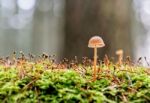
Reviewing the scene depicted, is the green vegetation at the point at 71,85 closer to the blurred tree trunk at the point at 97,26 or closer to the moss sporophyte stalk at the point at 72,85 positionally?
the moss sporophyte stalk at the point at 72,85

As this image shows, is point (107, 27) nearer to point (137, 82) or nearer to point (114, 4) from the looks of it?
point (114, 4)

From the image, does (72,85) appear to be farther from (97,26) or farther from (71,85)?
(97,26)

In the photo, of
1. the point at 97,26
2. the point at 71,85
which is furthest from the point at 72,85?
the point at 97,26

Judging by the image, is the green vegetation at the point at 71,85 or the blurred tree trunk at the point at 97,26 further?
the blurred tree trunk at the point at 97,26

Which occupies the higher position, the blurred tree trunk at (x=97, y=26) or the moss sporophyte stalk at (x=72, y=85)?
the blurred tree trunk at (x=97, y=26)

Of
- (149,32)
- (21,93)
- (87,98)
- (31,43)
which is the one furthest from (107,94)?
(31,43)

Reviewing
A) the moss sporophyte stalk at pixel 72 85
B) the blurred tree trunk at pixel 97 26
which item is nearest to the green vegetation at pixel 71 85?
the moss sporophyte stalk at pixel 72 85
